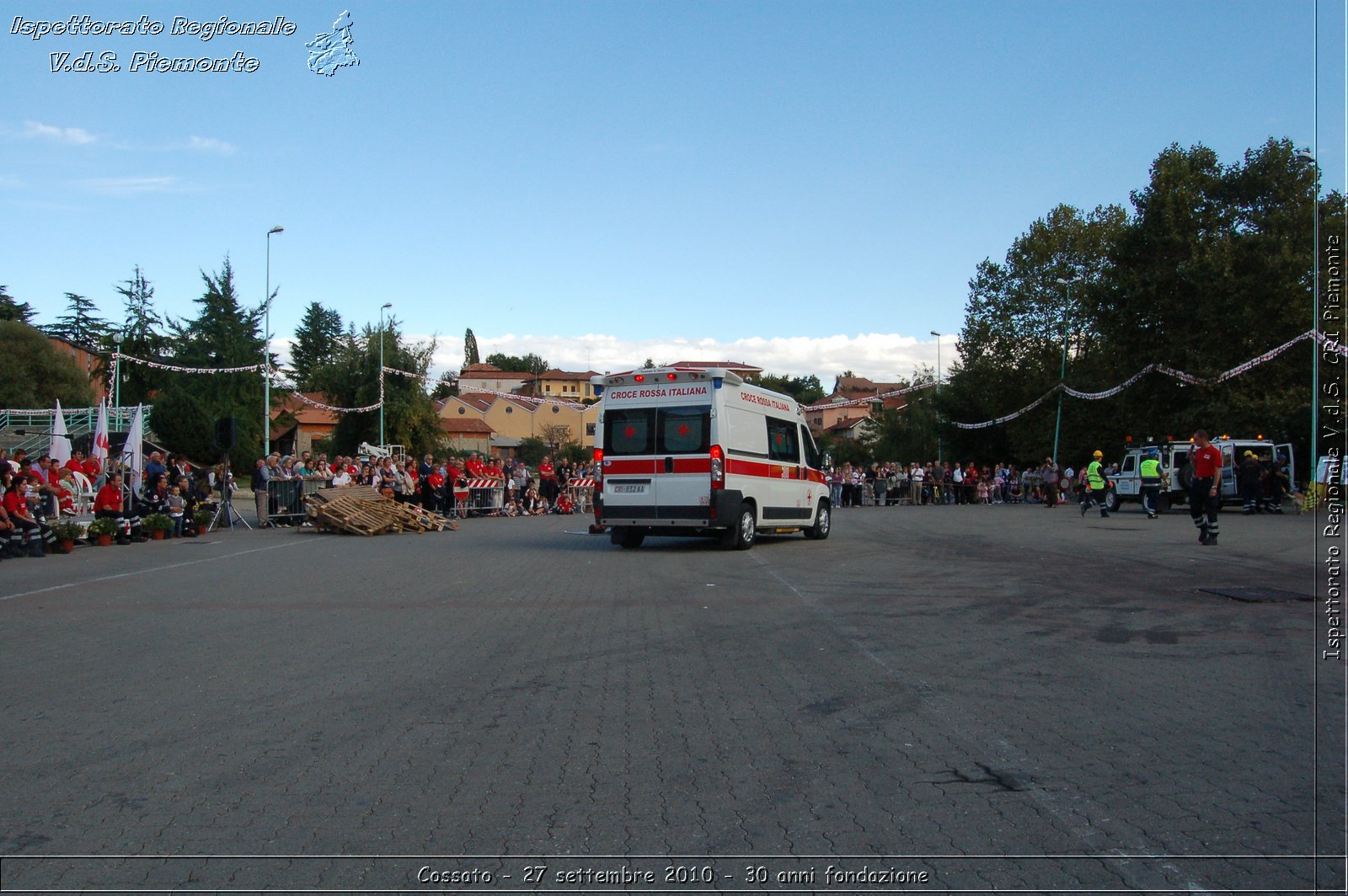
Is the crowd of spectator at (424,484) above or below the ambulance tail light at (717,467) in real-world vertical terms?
below

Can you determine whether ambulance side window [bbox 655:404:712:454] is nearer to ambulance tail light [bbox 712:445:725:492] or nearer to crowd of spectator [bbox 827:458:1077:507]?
ambulance tail light [bbox 712:445:725:492]

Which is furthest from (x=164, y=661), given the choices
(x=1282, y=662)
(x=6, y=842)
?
(x=1282, y=662)

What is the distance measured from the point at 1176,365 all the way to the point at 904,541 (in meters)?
28.6

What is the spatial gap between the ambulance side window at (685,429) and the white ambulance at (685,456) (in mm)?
14

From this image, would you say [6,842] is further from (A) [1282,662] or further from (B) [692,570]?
(B) [692,570]

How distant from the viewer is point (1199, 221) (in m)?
43.7

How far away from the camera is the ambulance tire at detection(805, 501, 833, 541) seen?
20.8 m

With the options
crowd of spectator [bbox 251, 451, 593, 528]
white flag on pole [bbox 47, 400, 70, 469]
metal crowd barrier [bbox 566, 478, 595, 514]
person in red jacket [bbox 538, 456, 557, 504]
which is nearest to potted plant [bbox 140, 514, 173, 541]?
crowd of spectator [bbox 251, 451, 593, 528]

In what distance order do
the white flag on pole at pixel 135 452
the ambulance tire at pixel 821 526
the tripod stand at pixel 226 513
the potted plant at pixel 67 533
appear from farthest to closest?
1. the tripod stand at pixel 226 513
2. the white flag on pole at pixel 135 452
3. the ambulance tire at pixel 821 526
4. the potted plant at pixel 67 533

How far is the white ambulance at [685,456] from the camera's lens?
1677 centimetres

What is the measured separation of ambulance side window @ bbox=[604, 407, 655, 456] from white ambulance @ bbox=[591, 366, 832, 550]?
14mm

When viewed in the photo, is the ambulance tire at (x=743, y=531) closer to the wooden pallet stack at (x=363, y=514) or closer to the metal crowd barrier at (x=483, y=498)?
the wooden pallet stack at (x=363, y=514)

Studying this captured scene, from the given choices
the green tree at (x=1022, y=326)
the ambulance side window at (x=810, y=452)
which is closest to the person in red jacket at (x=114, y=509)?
the ambulance side window at (x=810, y=452)

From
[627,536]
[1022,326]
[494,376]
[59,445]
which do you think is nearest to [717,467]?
[627,536]
